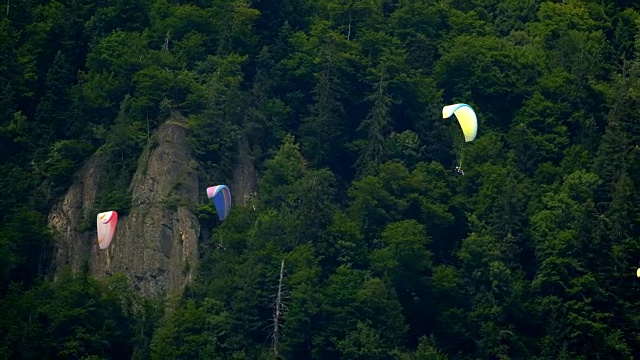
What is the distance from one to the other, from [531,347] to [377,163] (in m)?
8.78

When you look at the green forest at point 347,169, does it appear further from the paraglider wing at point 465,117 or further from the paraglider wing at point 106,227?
the paraglider wing at point 465,117

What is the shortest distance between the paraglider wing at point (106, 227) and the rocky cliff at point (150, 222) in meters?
0.84

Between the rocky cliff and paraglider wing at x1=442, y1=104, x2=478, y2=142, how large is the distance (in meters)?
8.46

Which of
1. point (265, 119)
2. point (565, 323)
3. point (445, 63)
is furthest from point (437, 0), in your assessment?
point (565, 323)

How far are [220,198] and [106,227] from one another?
3.83m

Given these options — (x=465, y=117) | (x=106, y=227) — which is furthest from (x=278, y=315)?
(x=465, y=117)

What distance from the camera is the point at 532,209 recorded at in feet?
289

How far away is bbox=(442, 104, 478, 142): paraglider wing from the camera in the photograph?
86.1 meters

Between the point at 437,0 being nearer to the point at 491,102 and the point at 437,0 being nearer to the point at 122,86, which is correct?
the point at 491,102

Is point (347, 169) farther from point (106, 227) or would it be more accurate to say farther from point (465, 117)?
point (106, 227)

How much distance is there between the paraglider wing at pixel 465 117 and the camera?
283 feet

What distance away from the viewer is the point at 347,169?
91.1 m

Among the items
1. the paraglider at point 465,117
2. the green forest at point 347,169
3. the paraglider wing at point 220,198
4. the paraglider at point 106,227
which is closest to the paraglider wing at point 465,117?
the paraglider at point 465,117

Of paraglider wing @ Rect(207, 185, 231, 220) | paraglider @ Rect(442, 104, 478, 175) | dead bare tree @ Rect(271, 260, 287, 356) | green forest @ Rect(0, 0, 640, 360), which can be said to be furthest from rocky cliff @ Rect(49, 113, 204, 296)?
paraglider @ Rect(442, 104, 478, 175)
